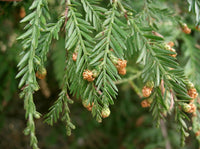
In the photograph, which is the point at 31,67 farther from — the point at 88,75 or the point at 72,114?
the point at 72,114

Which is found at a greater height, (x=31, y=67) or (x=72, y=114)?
(x=31, y=67)

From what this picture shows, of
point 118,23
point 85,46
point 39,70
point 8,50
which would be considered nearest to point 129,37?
point 118,23

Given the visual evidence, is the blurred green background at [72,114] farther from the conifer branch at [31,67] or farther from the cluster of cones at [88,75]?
the cluster of cones at [88,75]

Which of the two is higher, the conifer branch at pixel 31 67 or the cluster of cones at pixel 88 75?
the conifer branch at pixel 31 67

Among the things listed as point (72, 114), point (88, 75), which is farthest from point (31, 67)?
point (72, 114)

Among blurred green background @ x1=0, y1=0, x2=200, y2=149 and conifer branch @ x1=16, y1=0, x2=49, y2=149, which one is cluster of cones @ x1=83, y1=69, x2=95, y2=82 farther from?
blurred green background @ x1=0, y1=0, x2=200, y2=149

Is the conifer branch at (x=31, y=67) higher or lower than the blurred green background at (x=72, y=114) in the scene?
higher

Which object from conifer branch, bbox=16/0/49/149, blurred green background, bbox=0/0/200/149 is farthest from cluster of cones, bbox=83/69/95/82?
blurred green background, bbox=0/0/200/149

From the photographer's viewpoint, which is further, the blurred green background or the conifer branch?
the blurred green background

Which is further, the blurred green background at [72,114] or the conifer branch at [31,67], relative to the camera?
the blurred green background at [72,114]

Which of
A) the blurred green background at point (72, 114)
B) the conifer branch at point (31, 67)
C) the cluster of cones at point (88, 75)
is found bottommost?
the blurred green background at point (72, 114)

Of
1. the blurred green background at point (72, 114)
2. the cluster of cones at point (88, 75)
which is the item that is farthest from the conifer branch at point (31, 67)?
the blurred green background at point (72, 114)

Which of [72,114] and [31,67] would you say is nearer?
[31,67]
